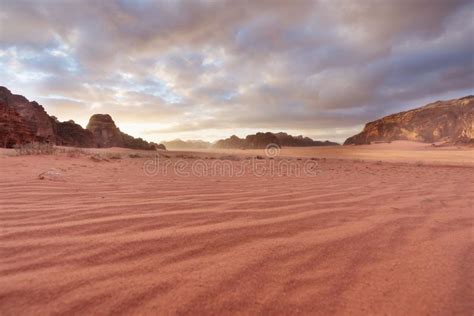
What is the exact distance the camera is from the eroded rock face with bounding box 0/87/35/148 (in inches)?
882

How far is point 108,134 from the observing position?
4516cm

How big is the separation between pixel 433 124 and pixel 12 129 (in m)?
58.9

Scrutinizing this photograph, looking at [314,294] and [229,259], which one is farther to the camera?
[229,259]

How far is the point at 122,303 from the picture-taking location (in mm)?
1121

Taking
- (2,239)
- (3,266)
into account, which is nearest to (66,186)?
(2,239)

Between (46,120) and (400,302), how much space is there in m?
42.4

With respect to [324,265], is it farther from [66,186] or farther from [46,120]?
[46,120]

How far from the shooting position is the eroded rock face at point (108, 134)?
1740 inches
